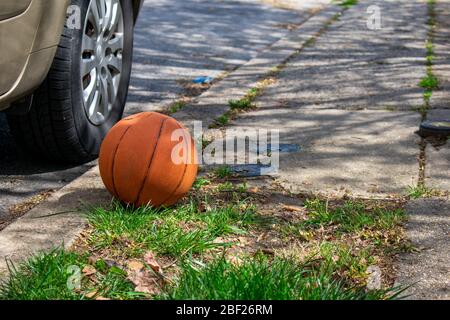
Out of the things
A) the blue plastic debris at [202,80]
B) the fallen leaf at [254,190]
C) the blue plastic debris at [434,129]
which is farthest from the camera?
the blue plastic debris at [202,80]

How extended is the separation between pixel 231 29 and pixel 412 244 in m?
7.25

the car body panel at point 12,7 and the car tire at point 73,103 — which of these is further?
the car tire at point 73,103

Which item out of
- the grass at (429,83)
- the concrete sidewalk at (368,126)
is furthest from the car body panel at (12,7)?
the grass at (429,83)

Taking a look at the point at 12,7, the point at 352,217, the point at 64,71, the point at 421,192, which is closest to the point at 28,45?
the point at 12,7

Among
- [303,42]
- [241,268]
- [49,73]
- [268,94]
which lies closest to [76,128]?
[49,73]

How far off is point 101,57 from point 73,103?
22.1 inches

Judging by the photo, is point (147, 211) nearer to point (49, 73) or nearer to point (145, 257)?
point (145, 257)

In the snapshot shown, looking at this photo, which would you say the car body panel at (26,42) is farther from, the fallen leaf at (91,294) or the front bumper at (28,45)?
the fallen leaf at (91,294)

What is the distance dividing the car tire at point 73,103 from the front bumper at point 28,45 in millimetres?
261

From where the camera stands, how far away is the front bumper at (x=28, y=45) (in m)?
3.67

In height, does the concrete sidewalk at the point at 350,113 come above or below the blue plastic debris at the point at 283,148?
below

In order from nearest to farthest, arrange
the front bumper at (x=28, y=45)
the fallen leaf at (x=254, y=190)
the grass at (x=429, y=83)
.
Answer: the front bumper at (x=28, y=45) → the fallen leaf at (x=254, y=190) → the grass at (x=429, y=83)

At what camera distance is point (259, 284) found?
9.19 ft

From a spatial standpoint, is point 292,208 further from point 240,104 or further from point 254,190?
point 240,104
